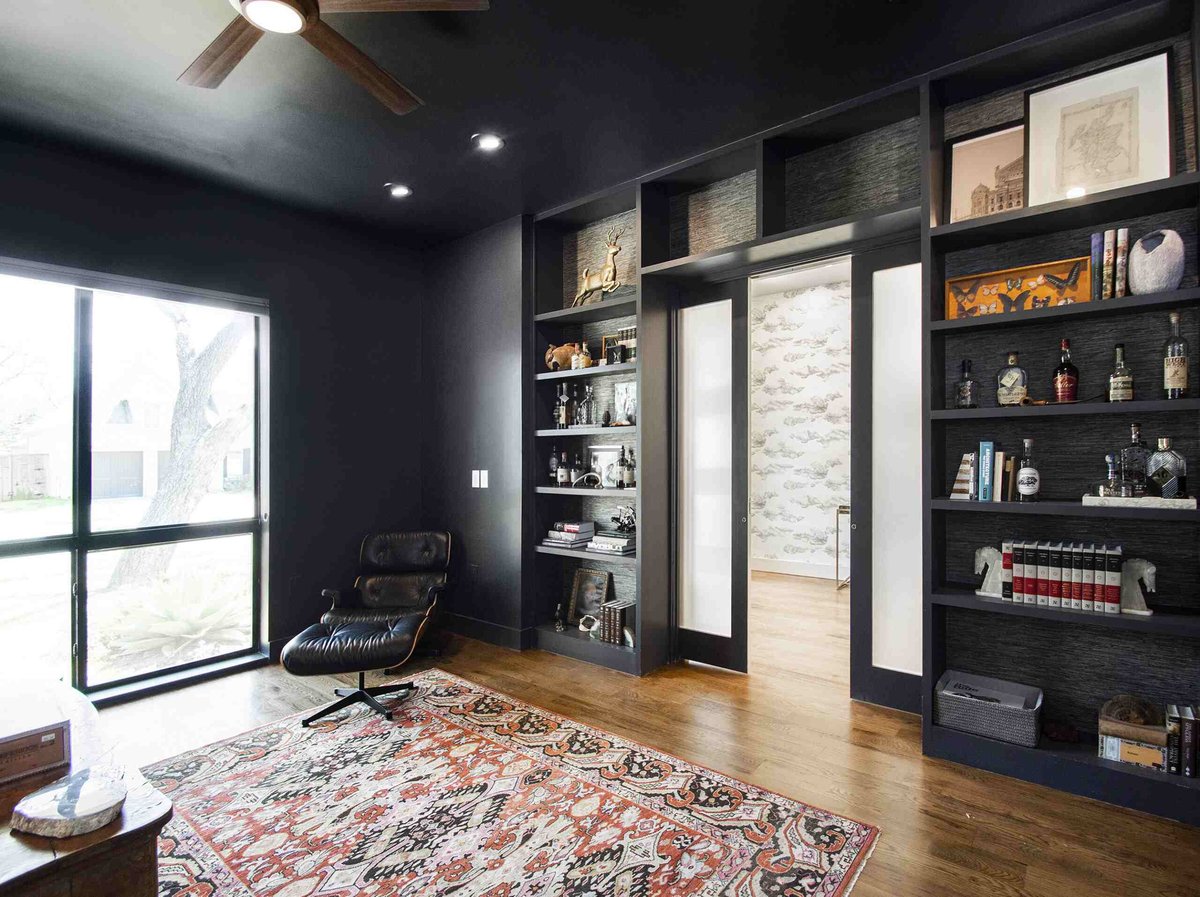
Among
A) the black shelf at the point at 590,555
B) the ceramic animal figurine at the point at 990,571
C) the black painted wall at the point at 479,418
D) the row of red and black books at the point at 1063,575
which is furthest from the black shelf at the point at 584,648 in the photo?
the row of red and black books at the point at 1063,575

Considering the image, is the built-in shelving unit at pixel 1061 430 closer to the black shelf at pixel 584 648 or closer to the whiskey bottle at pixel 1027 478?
the whiskey bottle at pixel 1027 478

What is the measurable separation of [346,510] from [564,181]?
2757 mm

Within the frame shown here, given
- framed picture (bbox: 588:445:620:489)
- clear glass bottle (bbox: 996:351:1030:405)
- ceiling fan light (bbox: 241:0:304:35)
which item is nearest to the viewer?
ceiling fan light (bbox: 241:0:304:35)

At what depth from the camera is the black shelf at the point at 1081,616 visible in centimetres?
216

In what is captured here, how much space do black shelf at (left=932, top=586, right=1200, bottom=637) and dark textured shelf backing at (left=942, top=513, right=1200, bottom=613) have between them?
128 millimetres

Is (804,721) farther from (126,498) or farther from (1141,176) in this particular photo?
(126,498)

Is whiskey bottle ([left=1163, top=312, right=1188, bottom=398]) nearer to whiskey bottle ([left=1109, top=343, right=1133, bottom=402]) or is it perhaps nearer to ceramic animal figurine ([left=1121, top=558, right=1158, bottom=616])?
whiskey bottle ([left=1109, top=343, right=1133, bottom=402])

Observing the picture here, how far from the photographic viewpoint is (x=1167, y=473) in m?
2.26

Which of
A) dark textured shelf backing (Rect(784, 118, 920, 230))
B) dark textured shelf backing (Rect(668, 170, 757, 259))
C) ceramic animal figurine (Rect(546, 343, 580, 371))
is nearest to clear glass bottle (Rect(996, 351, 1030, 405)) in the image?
dark textured shelf backing (Rect(784, 118, 920, 230))

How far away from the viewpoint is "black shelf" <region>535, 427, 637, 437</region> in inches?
151

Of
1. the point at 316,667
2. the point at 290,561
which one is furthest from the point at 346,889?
the point at 290,561

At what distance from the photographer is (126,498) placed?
140 inches

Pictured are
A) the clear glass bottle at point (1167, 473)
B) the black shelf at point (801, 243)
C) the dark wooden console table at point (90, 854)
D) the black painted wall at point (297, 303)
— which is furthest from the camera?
the black painted wall at point (297, 303)

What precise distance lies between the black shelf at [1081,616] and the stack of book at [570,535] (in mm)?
2151
